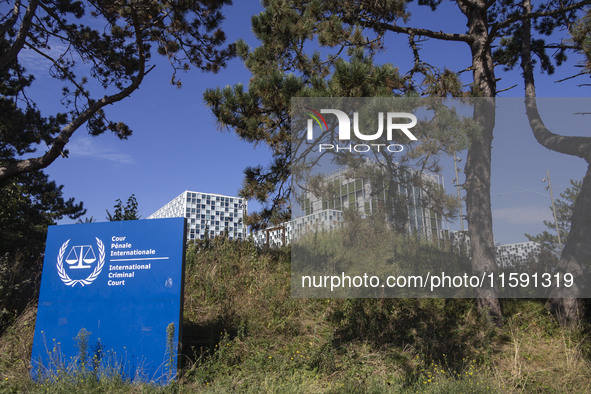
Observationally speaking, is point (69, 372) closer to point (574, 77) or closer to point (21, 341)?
point (21, 341)

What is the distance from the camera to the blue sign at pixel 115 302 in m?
4.86

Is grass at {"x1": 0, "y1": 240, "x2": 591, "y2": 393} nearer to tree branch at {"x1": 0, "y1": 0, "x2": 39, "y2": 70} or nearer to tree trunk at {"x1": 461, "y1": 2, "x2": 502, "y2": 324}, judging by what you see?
tree trunk at {"x1": 461, "y1": 2, "x2": 502, "y2": 324}

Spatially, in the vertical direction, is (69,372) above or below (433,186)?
below

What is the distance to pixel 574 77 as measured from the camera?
778cm

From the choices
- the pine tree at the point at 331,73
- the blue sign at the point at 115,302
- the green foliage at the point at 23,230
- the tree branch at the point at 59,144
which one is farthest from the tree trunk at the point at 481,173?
the green foliage at the point at 23,230

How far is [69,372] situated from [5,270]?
3344mm

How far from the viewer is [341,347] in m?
5.92

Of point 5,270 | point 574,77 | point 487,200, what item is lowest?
point 5,270

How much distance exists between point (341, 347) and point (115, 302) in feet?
10.1

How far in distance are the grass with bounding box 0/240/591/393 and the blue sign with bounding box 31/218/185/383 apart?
27 centimetres

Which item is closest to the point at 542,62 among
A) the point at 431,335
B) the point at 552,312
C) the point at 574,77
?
the point at 574,77

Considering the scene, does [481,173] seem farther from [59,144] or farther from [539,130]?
[59,144]

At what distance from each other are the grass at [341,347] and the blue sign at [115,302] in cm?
27

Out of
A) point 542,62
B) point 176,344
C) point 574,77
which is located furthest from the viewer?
point 542,62
